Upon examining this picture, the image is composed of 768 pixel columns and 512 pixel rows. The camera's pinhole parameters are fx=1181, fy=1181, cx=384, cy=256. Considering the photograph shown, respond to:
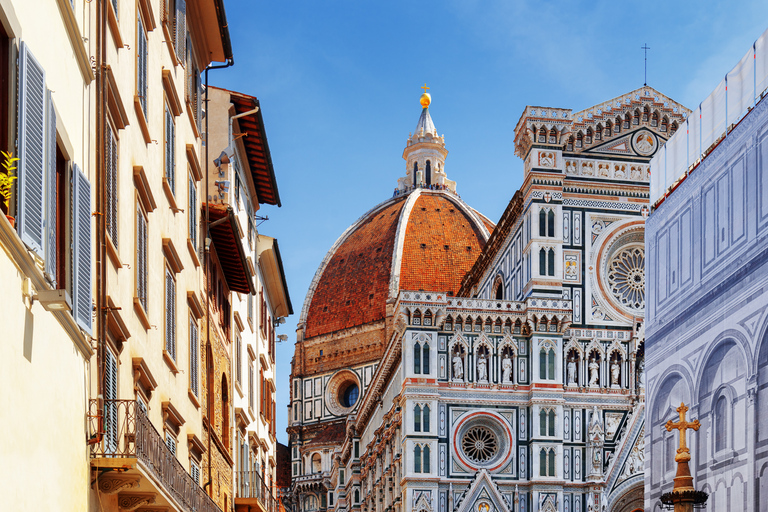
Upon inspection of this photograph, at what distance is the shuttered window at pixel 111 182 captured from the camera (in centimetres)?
1238

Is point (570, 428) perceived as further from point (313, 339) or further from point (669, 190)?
point (313, 339)

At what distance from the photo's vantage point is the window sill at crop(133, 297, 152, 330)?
45.8ft

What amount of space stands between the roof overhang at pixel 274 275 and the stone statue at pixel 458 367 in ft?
21.6

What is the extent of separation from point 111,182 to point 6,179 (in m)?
4.67

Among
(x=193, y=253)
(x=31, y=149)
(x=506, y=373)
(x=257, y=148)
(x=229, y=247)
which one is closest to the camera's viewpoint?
(x=31, y=149)

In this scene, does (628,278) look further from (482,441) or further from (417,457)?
(417,457)

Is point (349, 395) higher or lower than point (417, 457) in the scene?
higher

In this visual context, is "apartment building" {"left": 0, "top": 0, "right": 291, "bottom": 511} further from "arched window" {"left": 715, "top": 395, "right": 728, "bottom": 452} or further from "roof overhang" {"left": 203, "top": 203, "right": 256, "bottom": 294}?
"arched window" {"left": 715, "top": 395, "right": 728, "bottom": 452}

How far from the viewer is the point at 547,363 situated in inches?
1709

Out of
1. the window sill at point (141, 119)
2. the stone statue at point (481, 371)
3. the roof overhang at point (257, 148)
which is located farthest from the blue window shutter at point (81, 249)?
the stone statue at point (481, 371)

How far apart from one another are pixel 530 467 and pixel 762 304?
2545 cm

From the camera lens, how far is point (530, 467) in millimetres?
42469

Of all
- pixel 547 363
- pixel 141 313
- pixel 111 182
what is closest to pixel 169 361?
pixel 141 313

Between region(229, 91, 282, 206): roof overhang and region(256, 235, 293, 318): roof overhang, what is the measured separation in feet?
3.93
